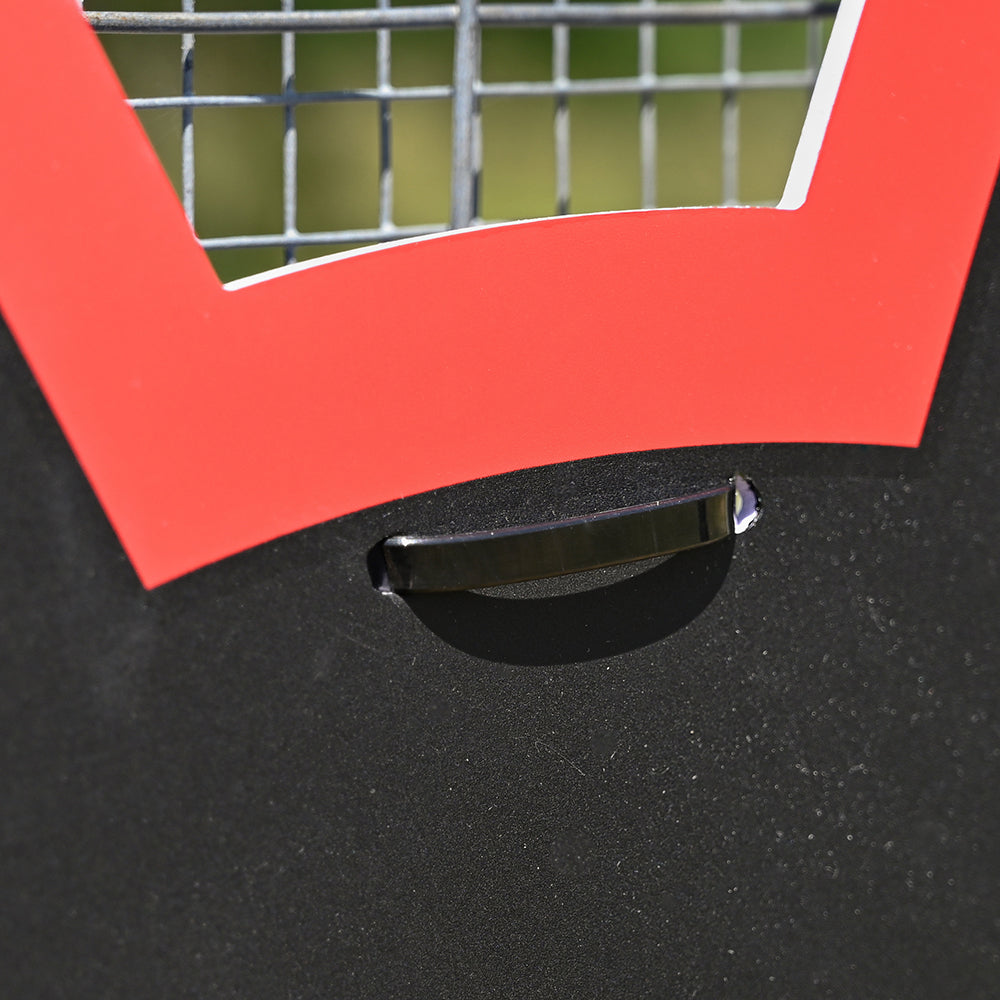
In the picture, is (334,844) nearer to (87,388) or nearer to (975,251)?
(87,388)

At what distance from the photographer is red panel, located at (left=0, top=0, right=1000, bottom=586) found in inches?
30.0

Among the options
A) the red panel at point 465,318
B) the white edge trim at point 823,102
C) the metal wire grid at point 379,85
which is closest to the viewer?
the red panel at point 465,318

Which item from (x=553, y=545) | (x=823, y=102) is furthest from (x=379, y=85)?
(x=553, y=545)

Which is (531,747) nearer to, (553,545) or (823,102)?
(553,545)

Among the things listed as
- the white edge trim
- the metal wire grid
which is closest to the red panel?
the white edge trim

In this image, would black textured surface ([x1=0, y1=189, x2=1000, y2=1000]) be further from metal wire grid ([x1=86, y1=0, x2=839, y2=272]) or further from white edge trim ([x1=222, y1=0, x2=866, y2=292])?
metal wire grid ([x1=86, y1=0, x2=839, y2=272])

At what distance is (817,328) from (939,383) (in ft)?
0.42

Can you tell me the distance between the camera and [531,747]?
0.90 meters

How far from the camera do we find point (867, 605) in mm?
972

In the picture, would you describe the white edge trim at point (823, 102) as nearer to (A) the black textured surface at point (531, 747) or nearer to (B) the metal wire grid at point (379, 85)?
(A) the black textured surface at point (531, 747)

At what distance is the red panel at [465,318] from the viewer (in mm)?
762

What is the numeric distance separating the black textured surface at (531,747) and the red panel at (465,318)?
0.03m

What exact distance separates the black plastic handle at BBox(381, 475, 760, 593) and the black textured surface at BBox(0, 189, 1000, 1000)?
0.03 metres

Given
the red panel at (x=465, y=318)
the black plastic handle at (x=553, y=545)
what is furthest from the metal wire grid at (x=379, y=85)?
the black plastic handle at (x=553, y=545)
